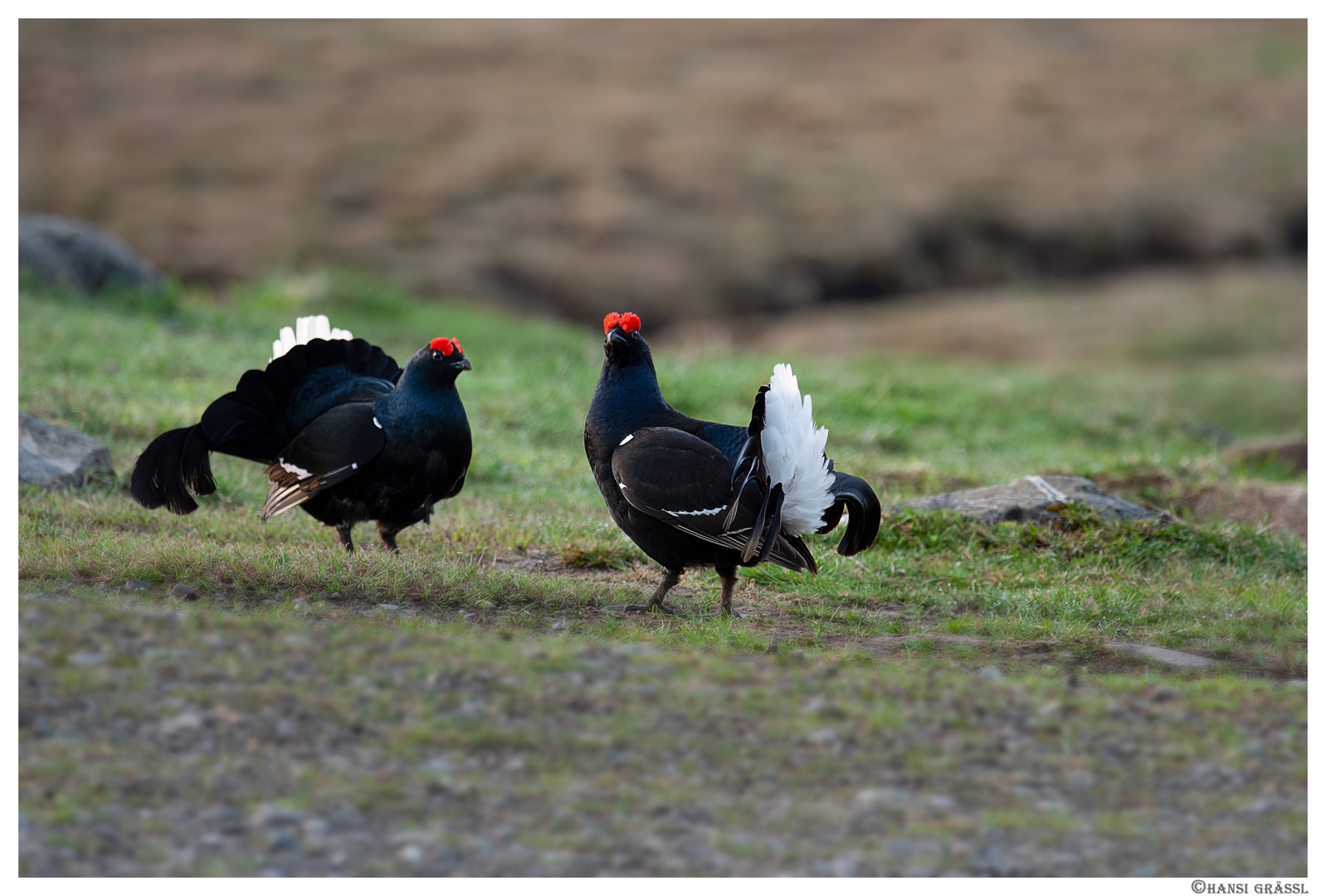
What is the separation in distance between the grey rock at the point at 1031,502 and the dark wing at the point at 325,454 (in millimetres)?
3107

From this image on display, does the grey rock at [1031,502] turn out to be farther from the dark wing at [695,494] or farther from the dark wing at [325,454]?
the dark wing at [325,454]

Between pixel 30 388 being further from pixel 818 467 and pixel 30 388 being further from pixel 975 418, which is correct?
pixel 975 418

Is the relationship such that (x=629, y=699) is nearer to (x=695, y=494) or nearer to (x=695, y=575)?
(x=695, y=494)

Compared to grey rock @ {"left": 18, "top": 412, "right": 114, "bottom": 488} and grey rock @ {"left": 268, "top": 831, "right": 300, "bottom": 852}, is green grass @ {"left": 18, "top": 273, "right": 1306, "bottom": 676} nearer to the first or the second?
grey rock @ {"left": 18, "top": 412, "right": 114, "bottom": 488}

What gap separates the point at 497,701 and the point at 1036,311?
17.3 m

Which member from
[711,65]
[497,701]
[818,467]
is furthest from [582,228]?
[497,701]

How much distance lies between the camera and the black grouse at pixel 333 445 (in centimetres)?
626

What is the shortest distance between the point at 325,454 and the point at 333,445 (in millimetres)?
55

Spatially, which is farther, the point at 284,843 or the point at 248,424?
the point at 248,424

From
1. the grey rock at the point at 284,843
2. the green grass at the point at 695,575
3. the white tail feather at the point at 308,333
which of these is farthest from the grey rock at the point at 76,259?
the grey rock at the point at 284,843

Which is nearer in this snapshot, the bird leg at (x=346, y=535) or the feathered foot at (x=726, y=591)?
the feathered foot at (x=726, y=591)

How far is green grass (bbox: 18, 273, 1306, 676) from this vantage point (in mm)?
5848

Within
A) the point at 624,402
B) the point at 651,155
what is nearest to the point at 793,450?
the point at 624,402

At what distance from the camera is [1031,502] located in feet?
25.2
